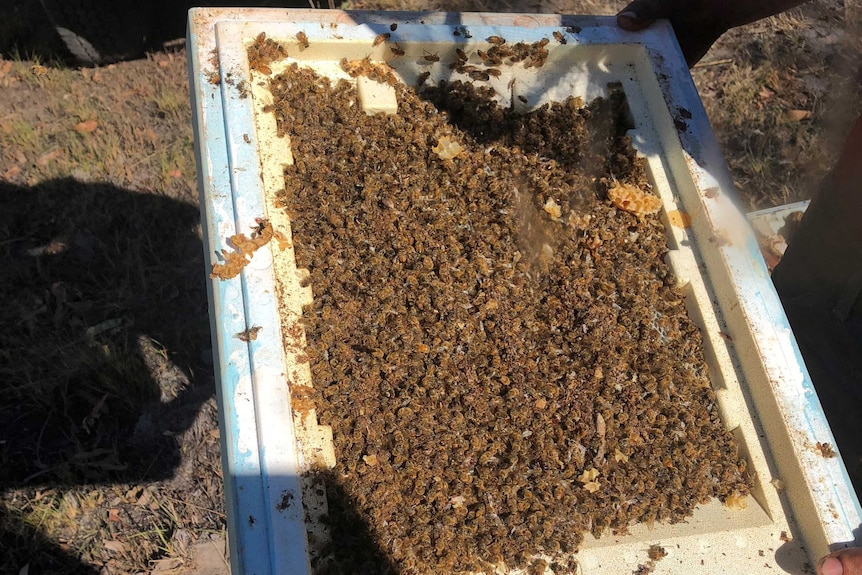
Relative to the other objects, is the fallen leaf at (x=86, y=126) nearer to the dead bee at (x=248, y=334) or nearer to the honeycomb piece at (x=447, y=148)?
the honeycomb piece at (x=447, y=148)

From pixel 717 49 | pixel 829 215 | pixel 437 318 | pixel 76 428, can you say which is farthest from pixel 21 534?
pixel 717 49

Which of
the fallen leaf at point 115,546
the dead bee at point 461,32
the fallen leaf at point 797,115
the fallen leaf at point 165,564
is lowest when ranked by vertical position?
the fallen leaf at point 165,564

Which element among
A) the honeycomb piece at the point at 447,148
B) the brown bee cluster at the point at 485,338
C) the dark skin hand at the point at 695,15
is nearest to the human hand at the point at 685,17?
the dark skin hand at the point at 695,15

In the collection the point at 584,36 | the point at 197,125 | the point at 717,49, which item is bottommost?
the point at 197,125

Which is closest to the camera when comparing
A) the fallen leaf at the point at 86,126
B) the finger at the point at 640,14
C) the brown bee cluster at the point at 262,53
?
the brown bee cluster at the point at 262,53

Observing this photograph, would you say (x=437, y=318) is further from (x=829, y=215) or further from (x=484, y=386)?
(x=829, y=215)
